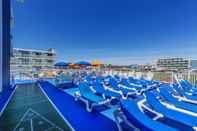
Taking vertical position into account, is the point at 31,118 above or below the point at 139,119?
below

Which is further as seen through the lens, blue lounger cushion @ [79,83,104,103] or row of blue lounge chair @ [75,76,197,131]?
blue lounger cushion @ [79,83,104,103]

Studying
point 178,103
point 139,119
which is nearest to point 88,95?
point 178,103


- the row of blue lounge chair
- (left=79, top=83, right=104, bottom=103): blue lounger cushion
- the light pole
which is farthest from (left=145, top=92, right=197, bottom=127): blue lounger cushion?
Answer: the light pole

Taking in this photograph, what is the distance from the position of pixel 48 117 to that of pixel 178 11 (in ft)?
44.9

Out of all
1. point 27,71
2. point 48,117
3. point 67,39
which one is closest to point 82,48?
point 67,39

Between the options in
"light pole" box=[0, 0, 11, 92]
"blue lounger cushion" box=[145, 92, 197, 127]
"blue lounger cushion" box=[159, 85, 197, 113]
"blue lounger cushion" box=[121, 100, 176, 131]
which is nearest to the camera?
"blue lounger cushion" box=[121, 100, 176, 131]

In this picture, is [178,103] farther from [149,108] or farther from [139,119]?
[139,119]

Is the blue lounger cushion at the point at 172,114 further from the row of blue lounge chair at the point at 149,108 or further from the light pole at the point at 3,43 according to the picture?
the light pole at the point at 3,43

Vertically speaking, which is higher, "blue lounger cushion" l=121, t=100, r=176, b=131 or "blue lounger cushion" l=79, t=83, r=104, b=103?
"blue lounger cushion" l=121, t=100, r=176, b=131

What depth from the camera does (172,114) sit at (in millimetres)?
3520

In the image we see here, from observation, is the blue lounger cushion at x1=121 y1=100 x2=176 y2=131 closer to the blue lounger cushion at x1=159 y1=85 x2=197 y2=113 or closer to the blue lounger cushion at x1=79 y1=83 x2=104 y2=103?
the blue lounger cushion at x1=159 y1=85 x2=197 y2=113

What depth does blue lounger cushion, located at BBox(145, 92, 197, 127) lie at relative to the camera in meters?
3.14

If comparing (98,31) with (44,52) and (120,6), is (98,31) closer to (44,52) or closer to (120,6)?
(120,6)

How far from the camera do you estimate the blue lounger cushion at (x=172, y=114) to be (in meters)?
3.14
